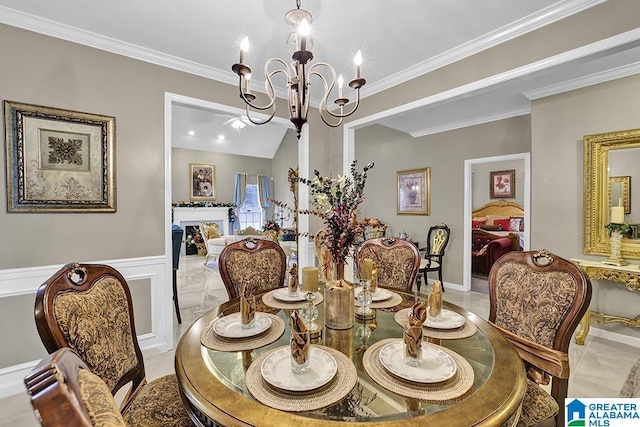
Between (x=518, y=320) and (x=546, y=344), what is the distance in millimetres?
162

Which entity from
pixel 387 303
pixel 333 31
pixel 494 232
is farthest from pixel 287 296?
pixel 494 232

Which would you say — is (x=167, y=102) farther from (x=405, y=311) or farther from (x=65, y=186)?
(x=405, y=311)

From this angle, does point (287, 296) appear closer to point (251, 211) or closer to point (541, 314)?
point (541, 314)

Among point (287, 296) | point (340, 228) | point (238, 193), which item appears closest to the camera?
point (340, 228)

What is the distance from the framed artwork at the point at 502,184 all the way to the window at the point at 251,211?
21.2 feet

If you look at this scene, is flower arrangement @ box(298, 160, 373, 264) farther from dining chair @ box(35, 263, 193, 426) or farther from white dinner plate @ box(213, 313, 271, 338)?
dining chair @ box(35, 263, 193, 426)

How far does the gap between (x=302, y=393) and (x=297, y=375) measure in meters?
0.08

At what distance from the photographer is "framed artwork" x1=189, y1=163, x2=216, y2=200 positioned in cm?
816

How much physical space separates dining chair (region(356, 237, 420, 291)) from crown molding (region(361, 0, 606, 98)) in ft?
5.37

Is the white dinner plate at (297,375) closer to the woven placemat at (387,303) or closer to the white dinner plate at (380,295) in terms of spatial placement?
the woven placemat at (387,303)

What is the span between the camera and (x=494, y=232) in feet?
20.9

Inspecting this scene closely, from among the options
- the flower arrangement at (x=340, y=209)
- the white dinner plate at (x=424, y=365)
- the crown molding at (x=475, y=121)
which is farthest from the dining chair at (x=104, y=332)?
the crown molding at (x=475, y=121)

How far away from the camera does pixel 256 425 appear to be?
29.7 inches

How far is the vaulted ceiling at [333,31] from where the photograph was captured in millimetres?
→ 1952
